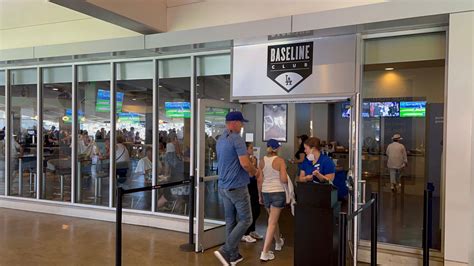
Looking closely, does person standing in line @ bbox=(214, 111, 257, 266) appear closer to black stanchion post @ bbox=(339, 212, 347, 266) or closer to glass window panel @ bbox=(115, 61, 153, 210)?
black stanchion post @ bbox=(339, 212, 347, 266)

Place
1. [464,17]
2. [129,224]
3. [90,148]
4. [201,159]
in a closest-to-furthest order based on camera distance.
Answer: [464,17], [201,159], [129,224], [90,148]

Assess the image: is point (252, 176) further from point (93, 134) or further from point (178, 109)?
point (93, 134)

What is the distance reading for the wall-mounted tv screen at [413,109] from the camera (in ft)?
16.0

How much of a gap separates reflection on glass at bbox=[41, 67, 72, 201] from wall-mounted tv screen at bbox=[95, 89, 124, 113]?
0.69 meters

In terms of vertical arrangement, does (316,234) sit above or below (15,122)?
below

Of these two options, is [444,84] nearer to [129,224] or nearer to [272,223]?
[272,223]

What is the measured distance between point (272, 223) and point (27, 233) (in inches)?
152

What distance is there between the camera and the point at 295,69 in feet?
16.4

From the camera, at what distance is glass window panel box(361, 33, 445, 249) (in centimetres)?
459

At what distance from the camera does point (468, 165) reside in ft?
13.0

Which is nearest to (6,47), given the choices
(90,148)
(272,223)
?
(90,148)

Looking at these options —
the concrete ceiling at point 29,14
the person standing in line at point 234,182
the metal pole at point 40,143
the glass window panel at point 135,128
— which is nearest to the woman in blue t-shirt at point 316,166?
the person standing in line at point 234,182

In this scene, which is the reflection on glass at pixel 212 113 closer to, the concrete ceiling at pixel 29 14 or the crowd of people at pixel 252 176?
the crowd of people at pixel 252 176

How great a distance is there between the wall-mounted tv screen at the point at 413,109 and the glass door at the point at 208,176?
2.19 metres
